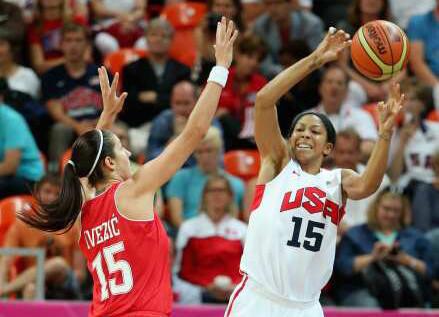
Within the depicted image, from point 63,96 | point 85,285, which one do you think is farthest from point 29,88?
point 85,285

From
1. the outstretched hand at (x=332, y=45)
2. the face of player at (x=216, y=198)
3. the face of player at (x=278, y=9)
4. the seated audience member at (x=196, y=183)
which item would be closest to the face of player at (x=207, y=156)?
the seated audience member at (x=196, y=183)

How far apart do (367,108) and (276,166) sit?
4.66 meters

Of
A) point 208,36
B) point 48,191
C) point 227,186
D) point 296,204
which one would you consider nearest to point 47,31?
point 208,36

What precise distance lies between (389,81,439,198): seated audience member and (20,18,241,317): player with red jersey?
527cm

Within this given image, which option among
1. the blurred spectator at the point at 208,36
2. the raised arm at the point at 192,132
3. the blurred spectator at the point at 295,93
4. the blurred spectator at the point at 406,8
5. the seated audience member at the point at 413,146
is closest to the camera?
the raised arm at the point at 192,132

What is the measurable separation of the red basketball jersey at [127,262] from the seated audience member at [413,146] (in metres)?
5.28

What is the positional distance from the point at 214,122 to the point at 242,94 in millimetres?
572

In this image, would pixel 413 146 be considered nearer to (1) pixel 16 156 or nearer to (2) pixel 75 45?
(2) pixel 75 45

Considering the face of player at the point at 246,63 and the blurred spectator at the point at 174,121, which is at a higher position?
the face of player at the point at 246,63

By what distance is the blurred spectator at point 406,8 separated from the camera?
515 inches

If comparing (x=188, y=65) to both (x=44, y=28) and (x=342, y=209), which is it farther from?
(x=342, y=209)

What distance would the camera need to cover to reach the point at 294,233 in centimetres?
700

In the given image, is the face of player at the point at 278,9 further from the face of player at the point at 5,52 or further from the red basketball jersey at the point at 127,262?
the red basketball jersey at the point at 127,262

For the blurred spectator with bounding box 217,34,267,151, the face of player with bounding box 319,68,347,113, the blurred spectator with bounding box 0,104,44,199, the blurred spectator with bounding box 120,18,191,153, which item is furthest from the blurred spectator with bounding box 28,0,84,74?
the face of player with bounding box 319,68,347,113
